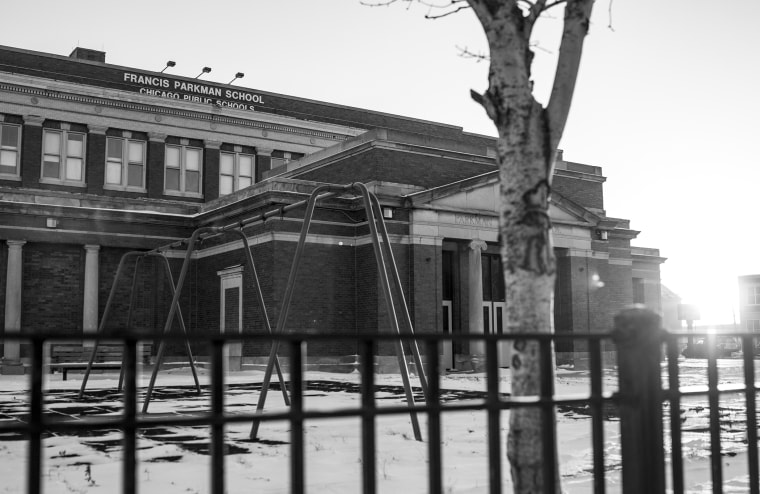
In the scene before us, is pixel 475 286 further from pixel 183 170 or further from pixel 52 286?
pixel 183 170

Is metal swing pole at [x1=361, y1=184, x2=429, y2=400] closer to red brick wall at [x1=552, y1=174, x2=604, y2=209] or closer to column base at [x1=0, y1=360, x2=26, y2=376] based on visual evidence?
column base at [x1=0, y1=360, x2=26, y2=376]

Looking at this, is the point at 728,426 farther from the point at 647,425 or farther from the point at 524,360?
the point at 647,425

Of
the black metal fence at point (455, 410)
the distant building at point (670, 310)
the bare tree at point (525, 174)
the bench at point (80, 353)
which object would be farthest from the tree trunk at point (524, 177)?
the distant building at point (670, 310)

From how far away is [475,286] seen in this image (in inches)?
1152

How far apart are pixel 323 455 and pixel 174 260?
24.5 meters

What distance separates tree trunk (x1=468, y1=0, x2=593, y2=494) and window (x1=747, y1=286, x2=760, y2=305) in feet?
268

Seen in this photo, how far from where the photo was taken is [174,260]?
106 feet

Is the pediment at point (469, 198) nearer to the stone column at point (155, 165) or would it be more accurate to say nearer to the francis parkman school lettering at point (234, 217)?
the francis parkman school lettering at point (234, 217)

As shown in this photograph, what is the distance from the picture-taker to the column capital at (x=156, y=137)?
3819cm

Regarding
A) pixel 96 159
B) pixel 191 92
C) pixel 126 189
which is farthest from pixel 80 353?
pixel 191 92

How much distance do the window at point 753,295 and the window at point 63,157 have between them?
→ 65.6m

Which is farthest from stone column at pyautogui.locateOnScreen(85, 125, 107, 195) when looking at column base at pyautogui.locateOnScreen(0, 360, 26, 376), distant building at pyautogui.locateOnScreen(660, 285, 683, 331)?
distant building at pyautogui.locateOnScreen(660, 285, 683, 331)

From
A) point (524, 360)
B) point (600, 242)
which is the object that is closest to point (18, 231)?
point (600, 242)

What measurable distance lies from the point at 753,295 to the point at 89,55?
2549 inches
